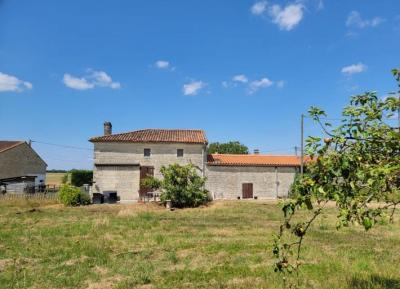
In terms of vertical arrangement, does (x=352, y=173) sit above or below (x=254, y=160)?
below

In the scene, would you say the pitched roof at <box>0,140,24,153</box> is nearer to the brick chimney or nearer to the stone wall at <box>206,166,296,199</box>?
the brick chimney

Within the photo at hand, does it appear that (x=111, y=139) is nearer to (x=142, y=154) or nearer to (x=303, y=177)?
(x=142, y=154)

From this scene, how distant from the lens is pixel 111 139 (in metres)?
33.0

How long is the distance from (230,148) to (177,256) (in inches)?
2527

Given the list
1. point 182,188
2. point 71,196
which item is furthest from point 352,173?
point 71,196

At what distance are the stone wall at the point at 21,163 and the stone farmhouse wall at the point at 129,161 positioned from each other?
56.9 ft

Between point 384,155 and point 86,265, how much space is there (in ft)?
25.0

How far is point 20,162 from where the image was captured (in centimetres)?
4684

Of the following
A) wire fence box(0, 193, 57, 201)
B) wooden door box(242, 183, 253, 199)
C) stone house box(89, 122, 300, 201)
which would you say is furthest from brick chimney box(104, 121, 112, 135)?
wooden door box(242, 183, 253, 199)

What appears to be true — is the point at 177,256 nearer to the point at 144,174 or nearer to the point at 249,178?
the point at 144,174

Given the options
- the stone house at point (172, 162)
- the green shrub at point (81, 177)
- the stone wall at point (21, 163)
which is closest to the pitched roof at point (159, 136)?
the stone house at point (172, 162)

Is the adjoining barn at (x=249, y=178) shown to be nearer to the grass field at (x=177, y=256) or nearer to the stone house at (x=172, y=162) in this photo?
the stone house at (x=172, y=162)

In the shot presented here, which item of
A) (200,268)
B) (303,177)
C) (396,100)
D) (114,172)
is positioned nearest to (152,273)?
(200,268)

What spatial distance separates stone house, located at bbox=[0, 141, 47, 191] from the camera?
43.7 m
